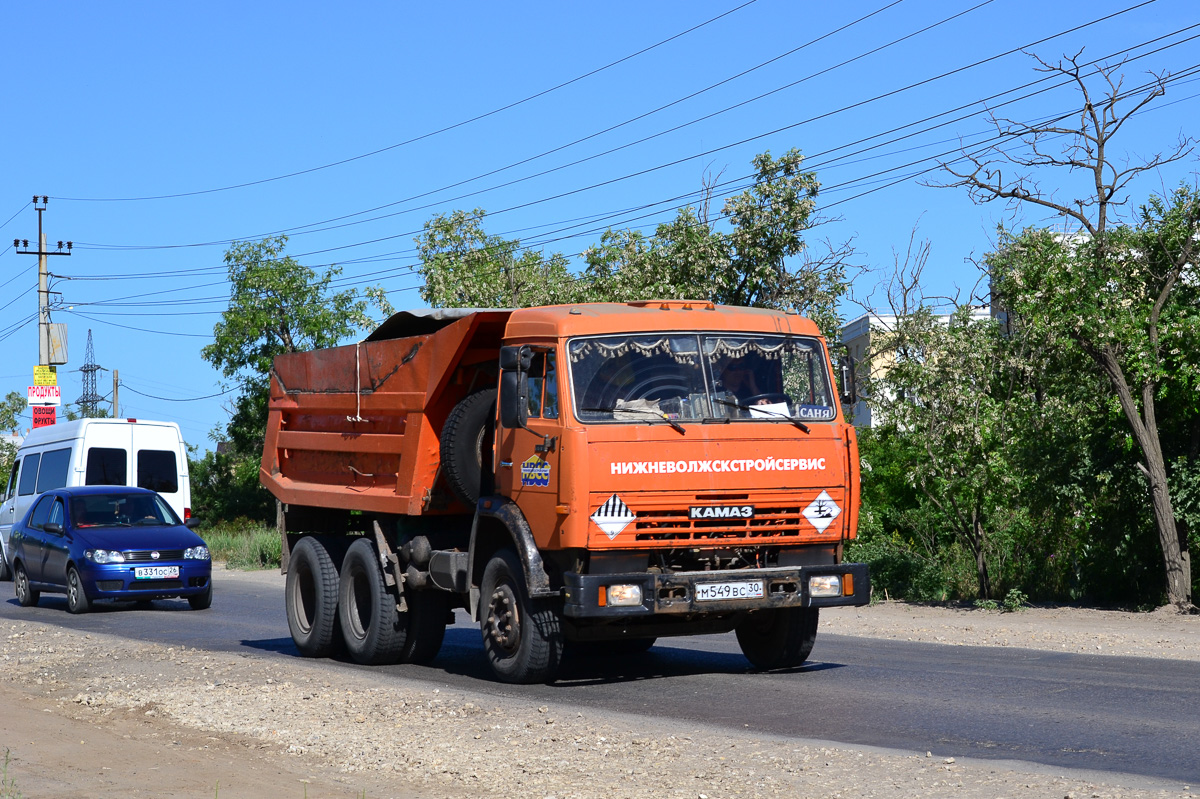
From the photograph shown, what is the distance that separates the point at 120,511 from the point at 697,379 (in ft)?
41.5

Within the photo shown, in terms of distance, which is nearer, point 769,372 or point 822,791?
point 822,791

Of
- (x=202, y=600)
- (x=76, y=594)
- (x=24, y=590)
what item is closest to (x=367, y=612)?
(x=202, y=600)

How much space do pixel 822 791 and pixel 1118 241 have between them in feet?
42.6

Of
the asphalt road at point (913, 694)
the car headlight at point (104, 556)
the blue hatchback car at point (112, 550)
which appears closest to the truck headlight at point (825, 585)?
the asphalt road at point (913, 694)

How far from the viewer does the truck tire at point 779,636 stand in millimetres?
11062

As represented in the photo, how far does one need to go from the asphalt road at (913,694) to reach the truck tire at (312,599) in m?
0.36

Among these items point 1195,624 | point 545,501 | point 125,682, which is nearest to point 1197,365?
point 1195,624

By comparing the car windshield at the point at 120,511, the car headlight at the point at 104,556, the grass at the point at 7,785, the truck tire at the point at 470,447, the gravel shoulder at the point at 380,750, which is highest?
the truck tire at the point at 470,447

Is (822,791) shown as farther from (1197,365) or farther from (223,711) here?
(1197,365)

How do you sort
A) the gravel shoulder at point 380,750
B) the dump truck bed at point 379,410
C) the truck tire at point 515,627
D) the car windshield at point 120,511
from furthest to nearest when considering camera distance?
the car windshield at point 120,511, the dump truck bed at point 379,410, the truck tire at point 515,627, the gravel shoulder at point 380,750

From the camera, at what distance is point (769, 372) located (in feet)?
34.3

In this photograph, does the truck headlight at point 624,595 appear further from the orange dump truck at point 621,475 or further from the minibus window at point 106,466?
the minibus window at point 106,466

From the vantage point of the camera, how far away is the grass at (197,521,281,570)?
1372 inches

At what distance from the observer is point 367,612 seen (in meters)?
12.6
